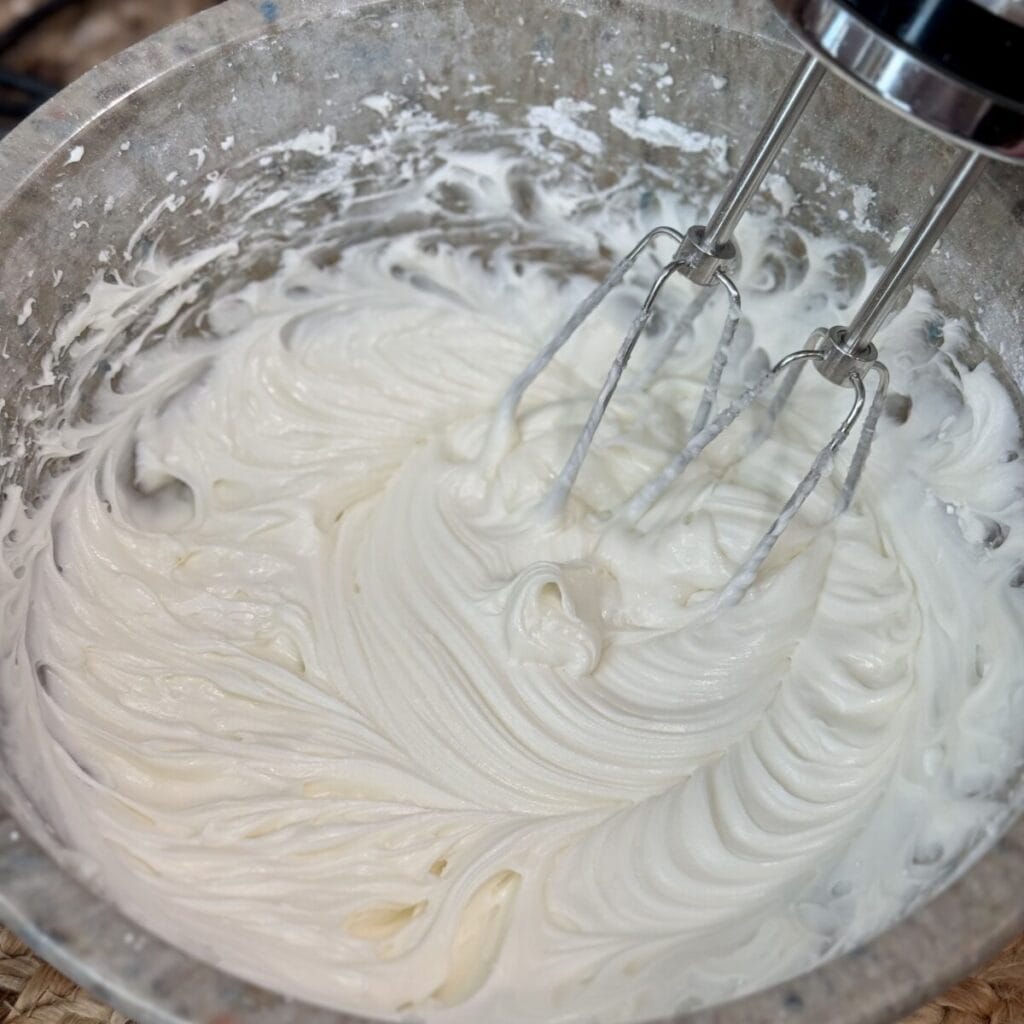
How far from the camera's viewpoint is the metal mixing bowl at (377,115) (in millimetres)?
1061

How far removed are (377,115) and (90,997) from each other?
941mm

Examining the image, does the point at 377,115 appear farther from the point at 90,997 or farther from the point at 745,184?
the point at 90,997

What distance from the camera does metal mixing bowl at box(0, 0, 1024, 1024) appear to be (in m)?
1.06

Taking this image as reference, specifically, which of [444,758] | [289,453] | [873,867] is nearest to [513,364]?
[289,453]

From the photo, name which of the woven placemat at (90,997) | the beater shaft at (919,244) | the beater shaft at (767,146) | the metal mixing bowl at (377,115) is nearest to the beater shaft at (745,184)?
the beater shaft at (767,146)

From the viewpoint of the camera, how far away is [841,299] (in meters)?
1.27

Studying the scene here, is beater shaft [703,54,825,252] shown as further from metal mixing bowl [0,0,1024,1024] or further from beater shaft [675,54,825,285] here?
metal mixing bowl [0,0,1024,1024]

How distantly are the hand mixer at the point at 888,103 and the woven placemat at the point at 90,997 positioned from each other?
0.39m

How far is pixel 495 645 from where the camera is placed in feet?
3.60

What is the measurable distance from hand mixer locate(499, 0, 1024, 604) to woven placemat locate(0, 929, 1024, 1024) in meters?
0.39

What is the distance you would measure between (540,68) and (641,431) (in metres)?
0.43

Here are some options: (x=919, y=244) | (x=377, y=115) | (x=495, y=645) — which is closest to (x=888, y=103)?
(x=919, y=244)

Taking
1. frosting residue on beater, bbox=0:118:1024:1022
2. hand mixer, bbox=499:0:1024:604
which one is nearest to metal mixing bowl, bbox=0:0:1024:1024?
frosting residue on beater, bbox=0:118:1024:1022

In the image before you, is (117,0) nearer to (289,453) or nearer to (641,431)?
(289,453)
